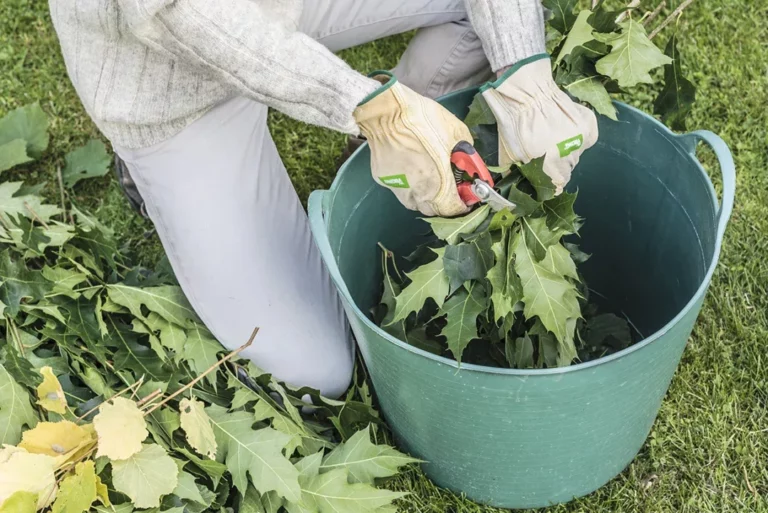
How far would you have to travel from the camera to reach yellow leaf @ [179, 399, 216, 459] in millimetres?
1269

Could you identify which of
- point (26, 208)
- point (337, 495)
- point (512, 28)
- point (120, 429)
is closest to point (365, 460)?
point (337, 495)

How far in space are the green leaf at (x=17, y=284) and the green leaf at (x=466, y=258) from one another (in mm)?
734

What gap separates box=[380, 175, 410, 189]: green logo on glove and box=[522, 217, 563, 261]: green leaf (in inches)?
7.1

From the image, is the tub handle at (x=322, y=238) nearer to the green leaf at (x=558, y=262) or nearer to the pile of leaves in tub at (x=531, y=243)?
the pile of leaves in tub at (x=531, y=243)

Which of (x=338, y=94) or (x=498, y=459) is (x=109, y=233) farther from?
(x=498, y=459)

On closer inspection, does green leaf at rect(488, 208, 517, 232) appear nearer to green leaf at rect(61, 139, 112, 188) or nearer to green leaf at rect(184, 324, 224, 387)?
green leaf at rect(184, 324, 224, 387)

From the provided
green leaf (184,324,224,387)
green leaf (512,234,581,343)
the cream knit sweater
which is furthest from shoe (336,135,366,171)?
green leaf (512,234,581,343)

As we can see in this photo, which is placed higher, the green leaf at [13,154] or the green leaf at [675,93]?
the green leaf at [675,93]

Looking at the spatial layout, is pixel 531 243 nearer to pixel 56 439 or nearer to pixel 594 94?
pixel 594 94

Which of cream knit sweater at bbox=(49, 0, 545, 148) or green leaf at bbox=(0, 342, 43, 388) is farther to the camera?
green leaf at bbox=(0, 342, 43, 388)

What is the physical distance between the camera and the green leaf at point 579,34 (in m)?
1.25

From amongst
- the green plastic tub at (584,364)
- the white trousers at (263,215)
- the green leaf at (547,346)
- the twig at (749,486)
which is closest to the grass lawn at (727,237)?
the twig at (749,486)

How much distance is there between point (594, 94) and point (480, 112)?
18cm

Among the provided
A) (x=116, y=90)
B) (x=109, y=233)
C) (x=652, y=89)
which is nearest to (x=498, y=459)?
(x=116, y=90)
